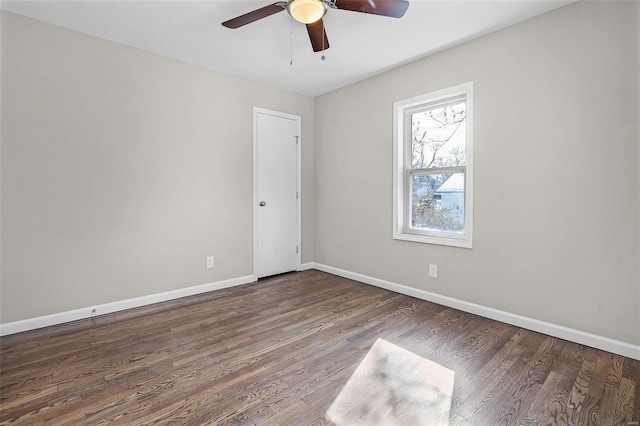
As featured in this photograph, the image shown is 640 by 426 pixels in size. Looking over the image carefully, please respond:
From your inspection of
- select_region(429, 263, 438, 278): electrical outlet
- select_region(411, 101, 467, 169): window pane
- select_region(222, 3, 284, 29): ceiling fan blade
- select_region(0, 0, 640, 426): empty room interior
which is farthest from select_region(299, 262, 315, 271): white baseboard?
select_region(222, 3, 284, 29): ceiling fan blade

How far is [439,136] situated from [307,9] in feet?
6.36

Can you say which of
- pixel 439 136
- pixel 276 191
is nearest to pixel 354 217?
pixel 276 191

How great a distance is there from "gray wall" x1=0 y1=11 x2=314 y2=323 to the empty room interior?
0.02 metres

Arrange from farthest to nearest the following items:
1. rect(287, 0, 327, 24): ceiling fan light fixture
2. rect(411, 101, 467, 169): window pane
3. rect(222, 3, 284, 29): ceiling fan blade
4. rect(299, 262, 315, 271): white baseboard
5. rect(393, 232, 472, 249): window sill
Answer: rect(299, 262, 315, 271): white baseboard → rect(411, 101, 467, 169): window pane → rect(393, 232, 472, 249): window sill → rect(222, 3, 284, 29): ceiling fan blade → rect(287, 0, 327, 24): ceiling fan light fixture

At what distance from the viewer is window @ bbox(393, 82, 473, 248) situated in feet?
9.84

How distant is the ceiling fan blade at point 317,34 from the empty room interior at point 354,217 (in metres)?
0.14

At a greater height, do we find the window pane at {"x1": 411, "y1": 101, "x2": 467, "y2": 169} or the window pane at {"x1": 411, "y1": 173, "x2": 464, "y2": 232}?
the window pane at {"x1": 411, "y1": 101, "x2": 467, "y2": 169}

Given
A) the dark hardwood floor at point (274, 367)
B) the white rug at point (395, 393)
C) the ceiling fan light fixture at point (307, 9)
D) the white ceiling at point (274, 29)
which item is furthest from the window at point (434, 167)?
the ceiling fan light fixture at point (307, 9)

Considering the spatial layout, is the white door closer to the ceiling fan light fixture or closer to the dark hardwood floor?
the dark hardwood floor

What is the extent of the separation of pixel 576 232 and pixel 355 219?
2.29 m

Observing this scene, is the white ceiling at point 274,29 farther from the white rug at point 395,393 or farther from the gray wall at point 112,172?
the white rug at point 395,393

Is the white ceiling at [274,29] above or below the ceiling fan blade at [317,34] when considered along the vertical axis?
above

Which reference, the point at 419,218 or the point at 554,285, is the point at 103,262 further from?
the point at 554,285

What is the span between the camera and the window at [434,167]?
300cm
